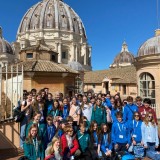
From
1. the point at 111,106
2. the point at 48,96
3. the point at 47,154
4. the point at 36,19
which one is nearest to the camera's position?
the point at 47,154

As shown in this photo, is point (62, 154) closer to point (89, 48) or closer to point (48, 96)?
point (48, 96)

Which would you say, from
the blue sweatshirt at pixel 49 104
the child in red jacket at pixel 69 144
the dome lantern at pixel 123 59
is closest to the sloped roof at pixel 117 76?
the dome lantern at pixel 123 59

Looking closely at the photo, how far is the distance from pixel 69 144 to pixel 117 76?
35.8 meters

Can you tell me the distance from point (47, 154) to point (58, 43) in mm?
58475

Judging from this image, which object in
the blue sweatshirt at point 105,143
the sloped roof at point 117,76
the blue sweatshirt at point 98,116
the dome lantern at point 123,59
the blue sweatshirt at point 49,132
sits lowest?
the blue sweatshirt at point 105,143

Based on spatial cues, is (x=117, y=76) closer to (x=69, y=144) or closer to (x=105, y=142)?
(x=105, y=142)

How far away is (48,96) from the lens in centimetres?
674

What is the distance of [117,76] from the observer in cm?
4038

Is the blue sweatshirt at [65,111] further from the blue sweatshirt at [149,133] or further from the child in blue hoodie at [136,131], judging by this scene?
the blue sweatshirt at [149,133]

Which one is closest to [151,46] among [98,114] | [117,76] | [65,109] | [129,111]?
[129,111]

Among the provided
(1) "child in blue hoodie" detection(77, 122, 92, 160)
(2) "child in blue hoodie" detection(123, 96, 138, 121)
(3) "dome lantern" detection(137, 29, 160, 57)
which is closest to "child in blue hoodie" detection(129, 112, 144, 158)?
(2) "child in blue hoodie" detection(123, 96, 138, 121)

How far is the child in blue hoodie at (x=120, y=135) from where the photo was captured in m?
6.07

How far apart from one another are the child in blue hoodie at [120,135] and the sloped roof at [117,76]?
28801 millimetres

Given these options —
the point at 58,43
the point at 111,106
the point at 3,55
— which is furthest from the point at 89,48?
the point at 111,106
